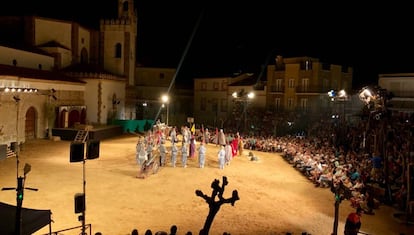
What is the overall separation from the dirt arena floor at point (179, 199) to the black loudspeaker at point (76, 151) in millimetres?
549

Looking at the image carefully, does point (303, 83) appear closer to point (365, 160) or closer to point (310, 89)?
point (310, 89)

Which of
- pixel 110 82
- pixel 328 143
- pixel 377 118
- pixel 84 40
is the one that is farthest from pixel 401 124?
pixel 84 40

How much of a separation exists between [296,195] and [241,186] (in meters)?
2.54

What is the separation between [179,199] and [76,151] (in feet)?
17.1

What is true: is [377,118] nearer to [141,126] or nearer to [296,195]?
[296,195]

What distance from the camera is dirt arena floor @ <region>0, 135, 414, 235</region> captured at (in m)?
11.7

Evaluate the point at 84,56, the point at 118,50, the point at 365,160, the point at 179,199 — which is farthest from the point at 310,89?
the point at 179,199

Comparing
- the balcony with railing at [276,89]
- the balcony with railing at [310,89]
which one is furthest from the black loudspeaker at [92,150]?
the balcony with railing at [276,89]

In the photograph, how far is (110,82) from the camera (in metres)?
38.6

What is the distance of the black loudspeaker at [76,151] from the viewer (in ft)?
34.5

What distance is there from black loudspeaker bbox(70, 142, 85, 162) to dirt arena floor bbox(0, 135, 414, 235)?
21.6 inches

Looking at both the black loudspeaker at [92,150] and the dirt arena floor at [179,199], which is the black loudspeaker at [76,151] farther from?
the dirt arena floor at [179,199]

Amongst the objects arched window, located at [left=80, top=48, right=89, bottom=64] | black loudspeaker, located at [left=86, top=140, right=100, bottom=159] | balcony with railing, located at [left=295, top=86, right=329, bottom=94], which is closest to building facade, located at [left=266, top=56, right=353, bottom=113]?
balcony with railing, located at [left=295, top=86, right=329, bottom=94]

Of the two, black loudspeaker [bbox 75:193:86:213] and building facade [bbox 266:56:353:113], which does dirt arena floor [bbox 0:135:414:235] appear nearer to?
black loudspeaker [bbox 75:193:86:213]
